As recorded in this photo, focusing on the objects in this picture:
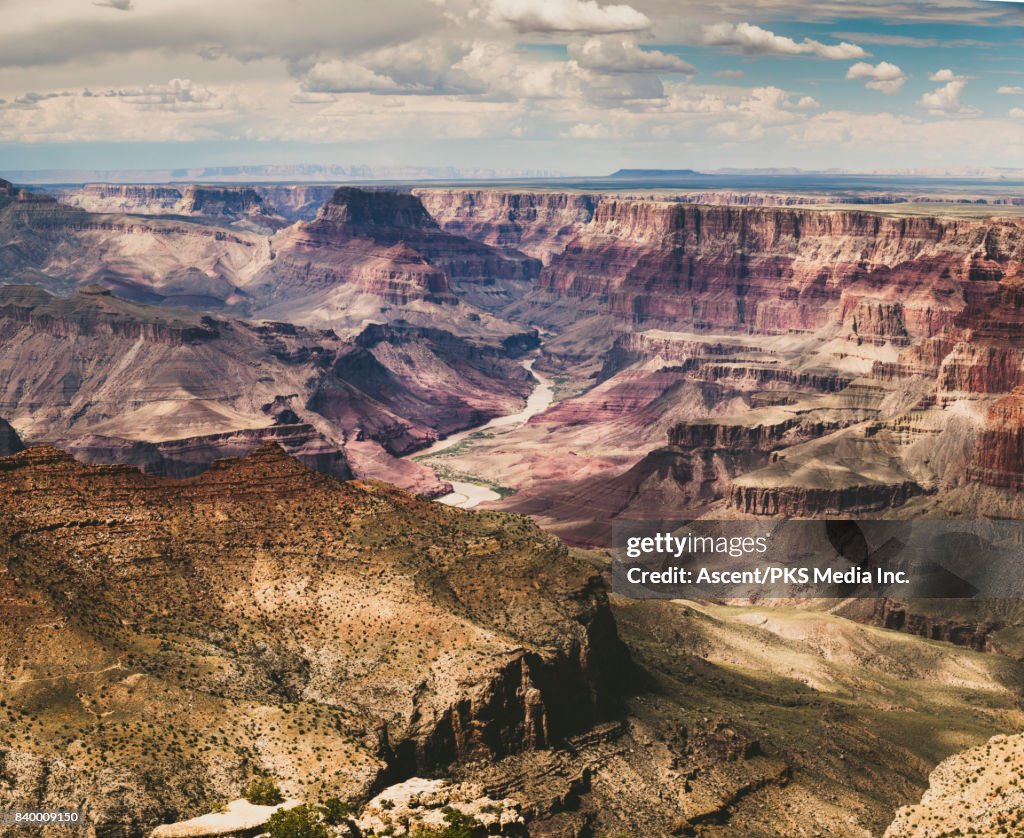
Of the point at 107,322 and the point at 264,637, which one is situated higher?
the point at 264,637

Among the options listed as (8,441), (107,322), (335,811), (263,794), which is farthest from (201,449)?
(335,811)

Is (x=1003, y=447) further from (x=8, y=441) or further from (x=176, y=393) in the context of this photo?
(x=176, y=393)

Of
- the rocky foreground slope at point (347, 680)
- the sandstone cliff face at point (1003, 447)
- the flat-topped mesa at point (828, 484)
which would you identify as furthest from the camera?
the flat-topped mesa at point (828, 484)

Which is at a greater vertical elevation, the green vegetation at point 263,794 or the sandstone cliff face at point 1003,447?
the green vegetation at point 263,794

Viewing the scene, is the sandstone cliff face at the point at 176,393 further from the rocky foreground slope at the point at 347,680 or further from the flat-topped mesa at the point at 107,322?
the rocky foreground slope at the point at 347,680

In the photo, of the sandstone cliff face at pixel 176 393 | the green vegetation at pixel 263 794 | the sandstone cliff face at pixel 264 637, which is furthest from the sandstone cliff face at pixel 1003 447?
the green vegetation at pixel 263 794

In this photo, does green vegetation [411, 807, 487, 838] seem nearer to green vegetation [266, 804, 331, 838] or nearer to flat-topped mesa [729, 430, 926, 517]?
green vegetation [266, 804, 331, 838]

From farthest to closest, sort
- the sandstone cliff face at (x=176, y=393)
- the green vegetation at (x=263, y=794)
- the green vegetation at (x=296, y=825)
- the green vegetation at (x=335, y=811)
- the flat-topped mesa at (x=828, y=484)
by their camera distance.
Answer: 1. the sandstone cliff face at (x=176, y=393)
2. the flat-topped mesa at (x=828, y=484)
3. the green vegetation at (x=263, y=794)
4. the green vegetation at (x=335, y=811)
5. the green vegetation at (x=296, y=825)
